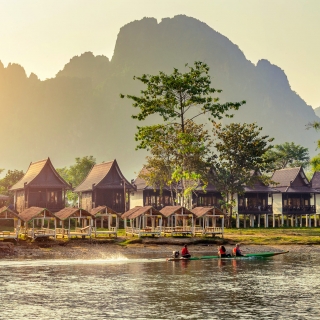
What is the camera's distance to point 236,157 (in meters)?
79.9

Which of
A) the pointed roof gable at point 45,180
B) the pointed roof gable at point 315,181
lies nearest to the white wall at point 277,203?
the pointed roof gable at point 315,181

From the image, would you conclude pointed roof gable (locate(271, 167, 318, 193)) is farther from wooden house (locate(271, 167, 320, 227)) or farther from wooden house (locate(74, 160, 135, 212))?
wooden house (locate(74, 160, 135, 212))

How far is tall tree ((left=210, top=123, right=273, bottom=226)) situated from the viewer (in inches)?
3125

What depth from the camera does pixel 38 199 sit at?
262 ft

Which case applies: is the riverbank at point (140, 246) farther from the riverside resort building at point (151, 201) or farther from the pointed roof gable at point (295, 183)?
the pointed roof gable at point (295, 183)

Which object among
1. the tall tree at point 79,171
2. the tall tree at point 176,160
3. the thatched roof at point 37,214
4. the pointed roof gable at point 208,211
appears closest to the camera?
the thatched roof at point 37,214

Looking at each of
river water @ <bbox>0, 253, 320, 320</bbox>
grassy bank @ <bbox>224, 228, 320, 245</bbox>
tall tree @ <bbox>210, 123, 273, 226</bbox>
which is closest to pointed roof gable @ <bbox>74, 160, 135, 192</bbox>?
tall tree @ <bbox>210, 123, 273, 226</bbox>

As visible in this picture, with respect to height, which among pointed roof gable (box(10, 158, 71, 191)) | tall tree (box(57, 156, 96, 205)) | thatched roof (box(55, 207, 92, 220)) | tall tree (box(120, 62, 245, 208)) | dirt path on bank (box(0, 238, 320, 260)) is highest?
tall tree (box(120, 62, 245, 208))

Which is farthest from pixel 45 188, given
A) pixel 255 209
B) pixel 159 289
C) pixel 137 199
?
pixel 159 289

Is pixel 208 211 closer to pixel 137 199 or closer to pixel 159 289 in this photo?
pixel 137 199

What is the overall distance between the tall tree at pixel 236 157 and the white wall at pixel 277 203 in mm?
13487

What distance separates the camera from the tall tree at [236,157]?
79.4 metres

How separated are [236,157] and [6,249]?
3671 cm

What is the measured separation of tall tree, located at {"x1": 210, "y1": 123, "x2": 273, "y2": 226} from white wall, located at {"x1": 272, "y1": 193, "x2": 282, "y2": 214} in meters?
13.5
